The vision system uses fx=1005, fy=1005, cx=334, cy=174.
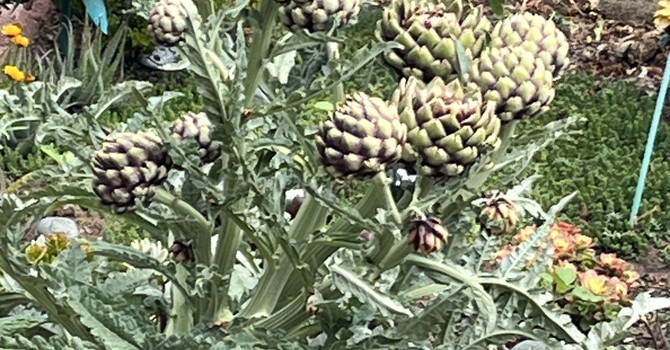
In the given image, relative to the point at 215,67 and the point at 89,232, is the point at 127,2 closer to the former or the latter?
the point at 89,232


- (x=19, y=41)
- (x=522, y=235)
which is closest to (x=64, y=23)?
(x=19, y=41)

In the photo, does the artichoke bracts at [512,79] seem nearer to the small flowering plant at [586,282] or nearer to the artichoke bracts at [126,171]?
the artichoke bracts at [126,171]

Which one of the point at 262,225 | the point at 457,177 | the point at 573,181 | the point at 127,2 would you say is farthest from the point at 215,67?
the point at 127,2

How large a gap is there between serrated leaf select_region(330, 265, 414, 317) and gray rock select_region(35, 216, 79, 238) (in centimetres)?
178

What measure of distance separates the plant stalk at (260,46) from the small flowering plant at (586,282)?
4.40 feet

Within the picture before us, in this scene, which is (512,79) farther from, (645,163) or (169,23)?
(645,163)

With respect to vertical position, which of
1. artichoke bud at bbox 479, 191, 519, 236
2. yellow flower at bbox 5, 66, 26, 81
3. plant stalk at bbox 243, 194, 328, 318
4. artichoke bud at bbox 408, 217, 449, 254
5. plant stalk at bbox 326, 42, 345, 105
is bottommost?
yellow flower at bbox 5, 66, 26, 81

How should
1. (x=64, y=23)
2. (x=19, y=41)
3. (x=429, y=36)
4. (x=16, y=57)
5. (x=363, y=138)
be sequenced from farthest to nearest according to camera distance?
(x=64, y=23), (x=16, y=57), (x=19, y=41), (x=429, y=36), (x=363, y=138)

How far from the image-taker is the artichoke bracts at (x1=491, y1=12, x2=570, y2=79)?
1.05 metres

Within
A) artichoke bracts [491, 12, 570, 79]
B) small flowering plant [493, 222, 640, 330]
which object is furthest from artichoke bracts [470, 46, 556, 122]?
small flowering plant [493, 222, 640, 330]

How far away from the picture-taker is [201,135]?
4.02 ft

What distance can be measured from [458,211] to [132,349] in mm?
404

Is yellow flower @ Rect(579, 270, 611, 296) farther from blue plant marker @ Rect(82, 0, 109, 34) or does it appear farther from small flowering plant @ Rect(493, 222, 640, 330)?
blue plant marker @ Rect(82, 0, 109, 34)

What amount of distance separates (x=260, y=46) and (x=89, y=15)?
9.05 ft
